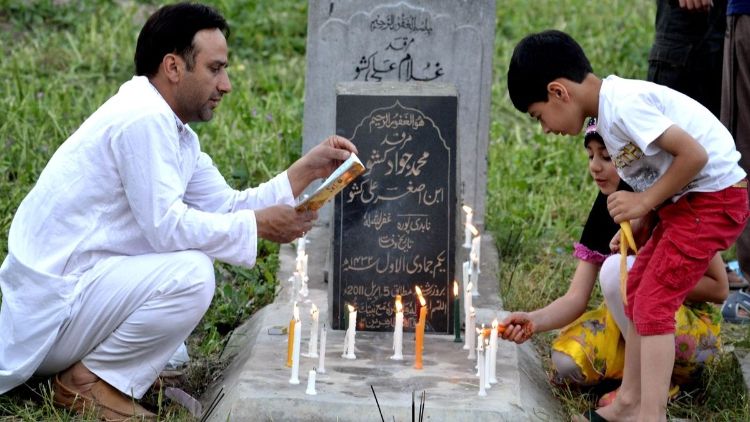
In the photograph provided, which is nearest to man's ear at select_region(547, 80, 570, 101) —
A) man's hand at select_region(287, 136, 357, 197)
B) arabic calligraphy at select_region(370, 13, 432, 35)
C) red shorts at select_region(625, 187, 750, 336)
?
red shorts at select_region(625, 187, 750, 336)

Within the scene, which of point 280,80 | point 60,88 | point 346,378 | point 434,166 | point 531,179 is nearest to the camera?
point 346,378

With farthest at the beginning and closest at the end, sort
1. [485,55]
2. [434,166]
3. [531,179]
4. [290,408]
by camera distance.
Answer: [531,179]
[485,55]
[434,166]
[290,408]

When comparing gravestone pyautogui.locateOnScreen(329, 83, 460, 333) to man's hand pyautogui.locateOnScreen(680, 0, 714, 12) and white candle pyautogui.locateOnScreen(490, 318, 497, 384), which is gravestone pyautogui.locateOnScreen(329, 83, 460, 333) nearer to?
white candle pyautogui.locateOnScreen(490, 318, 497, 384)

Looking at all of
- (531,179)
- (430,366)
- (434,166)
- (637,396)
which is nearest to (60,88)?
(531,179)

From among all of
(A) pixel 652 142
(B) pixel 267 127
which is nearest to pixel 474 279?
(A) pixel 652 142

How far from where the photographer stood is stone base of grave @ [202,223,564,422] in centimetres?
430

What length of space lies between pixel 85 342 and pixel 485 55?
3346 mm

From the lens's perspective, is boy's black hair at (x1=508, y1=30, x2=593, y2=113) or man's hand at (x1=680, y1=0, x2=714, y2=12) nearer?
boy's black hair at (x1=508, y1=30, x2=593, y2=113)

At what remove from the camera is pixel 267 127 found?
860 cm

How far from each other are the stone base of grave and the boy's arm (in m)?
0.81

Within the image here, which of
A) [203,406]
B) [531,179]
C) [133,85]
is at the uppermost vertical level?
[133,85]

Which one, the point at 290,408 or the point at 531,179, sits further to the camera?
the point at 531,179

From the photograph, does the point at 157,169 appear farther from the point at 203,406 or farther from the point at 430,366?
the point at 430,366

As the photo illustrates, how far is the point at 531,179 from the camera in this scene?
815 centimetres
